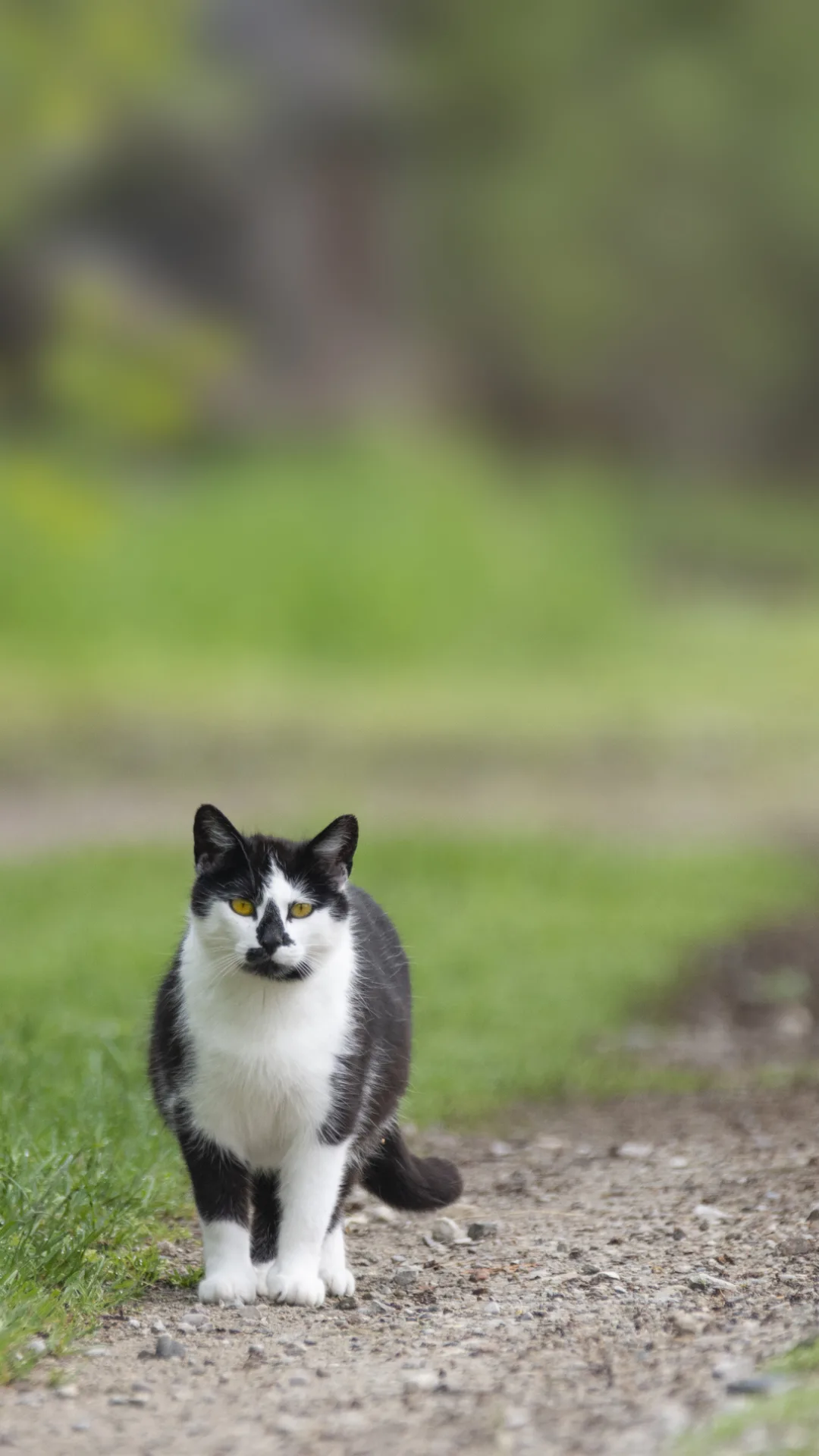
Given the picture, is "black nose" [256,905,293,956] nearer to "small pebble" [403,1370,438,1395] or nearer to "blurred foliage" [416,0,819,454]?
"small pebble" [403,1370,438,1395]

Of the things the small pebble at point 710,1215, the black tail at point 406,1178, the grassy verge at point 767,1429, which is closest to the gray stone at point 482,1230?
the black tail at point 406,1178

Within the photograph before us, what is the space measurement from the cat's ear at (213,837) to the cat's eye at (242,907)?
0.41ft

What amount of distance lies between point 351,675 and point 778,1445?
18.1m

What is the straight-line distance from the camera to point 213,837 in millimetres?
4207

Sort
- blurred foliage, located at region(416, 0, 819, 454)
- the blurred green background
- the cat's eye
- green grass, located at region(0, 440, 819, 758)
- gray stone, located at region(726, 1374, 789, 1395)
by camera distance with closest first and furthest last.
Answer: gray stone, located at region(726, 1374, 789, 1395) < the cat's eye < the blurred green background < green grass, located at region(0, 440, 819, 758) < blurred foliage, located at region(416, 0, 819, 454)

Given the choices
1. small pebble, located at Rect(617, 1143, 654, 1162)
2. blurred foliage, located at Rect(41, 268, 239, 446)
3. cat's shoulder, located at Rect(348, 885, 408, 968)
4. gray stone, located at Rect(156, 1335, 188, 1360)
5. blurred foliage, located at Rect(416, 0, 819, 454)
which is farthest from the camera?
blurred foliage, located at Rect(416, 0, 819, 454)

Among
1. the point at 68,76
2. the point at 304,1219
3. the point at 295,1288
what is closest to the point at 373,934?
the point at 304,1219

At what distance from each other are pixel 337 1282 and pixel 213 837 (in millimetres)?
1080

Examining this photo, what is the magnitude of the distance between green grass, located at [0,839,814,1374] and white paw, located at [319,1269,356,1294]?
437mm

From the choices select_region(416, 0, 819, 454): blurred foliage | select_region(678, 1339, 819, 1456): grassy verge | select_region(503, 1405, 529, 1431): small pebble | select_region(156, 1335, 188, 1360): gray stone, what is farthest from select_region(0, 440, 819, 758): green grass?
select_region(678, 1339, 819, 1456): grassy verge

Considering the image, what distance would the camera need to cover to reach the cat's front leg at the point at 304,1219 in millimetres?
4117

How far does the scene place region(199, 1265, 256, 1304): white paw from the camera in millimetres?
4078

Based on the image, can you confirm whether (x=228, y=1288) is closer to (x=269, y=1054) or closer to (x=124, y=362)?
(x=269, y=1054)

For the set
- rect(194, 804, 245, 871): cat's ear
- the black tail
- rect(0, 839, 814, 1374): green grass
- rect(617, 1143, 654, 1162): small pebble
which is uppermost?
rect(194, 804, 245, 871): cat's ear
